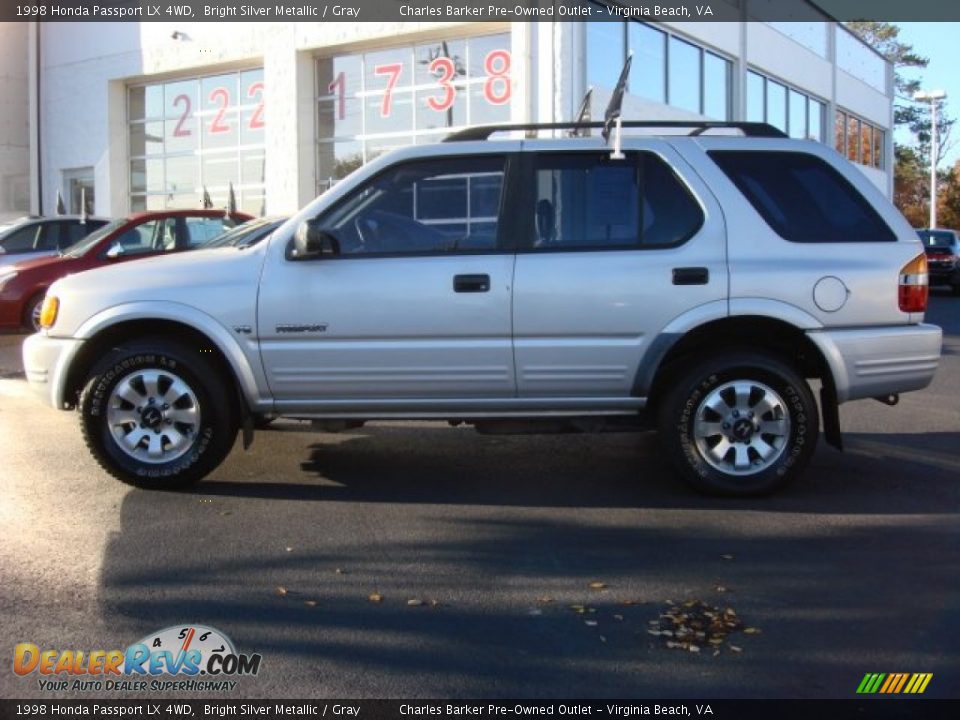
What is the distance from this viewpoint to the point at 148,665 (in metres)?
3.53

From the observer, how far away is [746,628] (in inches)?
149

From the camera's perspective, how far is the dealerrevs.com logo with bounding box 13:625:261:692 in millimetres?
3391

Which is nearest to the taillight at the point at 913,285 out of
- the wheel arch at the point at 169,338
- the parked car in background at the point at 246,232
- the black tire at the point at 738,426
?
the black tire at the point at 738,426

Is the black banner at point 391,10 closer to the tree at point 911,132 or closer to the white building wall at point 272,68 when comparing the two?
the white building wall at point 272,68

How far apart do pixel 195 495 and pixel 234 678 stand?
95.4 inches

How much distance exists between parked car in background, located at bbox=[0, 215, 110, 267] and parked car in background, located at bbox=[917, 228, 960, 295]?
63.7 ft

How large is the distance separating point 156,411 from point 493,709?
3.20 m

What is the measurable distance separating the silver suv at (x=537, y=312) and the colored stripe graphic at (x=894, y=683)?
2157 mm

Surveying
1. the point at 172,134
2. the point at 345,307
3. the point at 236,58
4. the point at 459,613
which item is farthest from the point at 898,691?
the point at 172,134

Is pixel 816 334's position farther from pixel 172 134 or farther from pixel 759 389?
pixel 172 134

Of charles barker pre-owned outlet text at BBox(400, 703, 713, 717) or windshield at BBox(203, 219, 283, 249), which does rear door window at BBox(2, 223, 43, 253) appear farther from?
charles barker pre-owned outlet text at BBox(400, 703, 713, 717)

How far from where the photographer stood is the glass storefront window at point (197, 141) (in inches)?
819

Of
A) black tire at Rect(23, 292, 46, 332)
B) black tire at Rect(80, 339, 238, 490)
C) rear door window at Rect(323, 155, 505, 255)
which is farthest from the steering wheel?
black tire at Rect(23, 292, 46, 332)

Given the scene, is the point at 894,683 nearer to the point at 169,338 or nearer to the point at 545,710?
the point at 545,710
